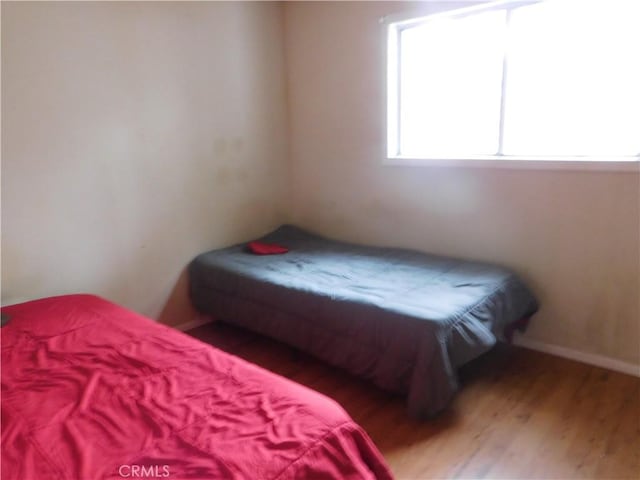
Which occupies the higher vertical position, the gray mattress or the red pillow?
the red pillow

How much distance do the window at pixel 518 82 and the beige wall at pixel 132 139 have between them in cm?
105

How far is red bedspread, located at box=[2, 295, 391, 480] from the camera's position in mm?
1164

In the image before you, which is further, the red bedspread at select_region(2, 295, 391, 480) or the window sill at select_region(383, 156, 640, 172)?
the window sill at select_region(383, 156, 640, 172)

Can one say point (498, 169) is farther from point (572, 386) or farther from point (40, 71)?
point (40, 71)

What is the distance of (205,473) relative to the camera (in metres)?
1.13

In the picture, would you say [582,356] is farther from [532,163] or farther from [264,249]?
[264,249]

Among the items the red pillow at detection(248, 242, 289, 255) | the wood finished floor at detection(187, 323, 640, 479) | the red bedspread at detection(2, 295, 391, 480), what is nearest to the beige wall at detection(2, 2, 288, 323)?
the red pillow at detection(248, 242, 289, 255)

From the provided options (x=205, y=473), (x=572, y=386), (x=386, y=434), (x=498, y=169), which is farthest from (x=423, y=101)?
(x=205, y=473)

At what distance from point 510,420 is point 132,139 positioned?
2.52 metres

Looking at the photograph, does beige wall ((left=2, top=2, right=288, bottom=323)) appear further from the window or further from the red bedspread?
the window

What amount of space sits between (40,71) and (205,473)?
2184 millimetres

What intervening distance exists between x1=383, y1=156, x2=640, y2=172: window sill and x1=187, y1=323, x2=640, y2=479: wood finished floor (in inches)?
42.5

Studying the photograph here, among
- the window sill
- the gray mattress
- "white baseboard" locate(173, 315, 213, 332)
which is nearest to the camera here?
the gray mattress

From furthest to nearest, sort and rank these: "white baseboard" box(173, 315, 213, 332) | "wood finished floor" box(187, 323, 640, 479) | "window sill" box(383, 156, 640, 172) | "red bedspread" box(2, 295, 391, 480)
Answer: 1. "white baseboard" box(173, 315, 213, 332)
2. "window sill" box(383, 156, 640, 172)
3. "wood finished floor" box(187, 323, 640, 479)
4. "red bedspread" box(2, 295, 391, 480)
